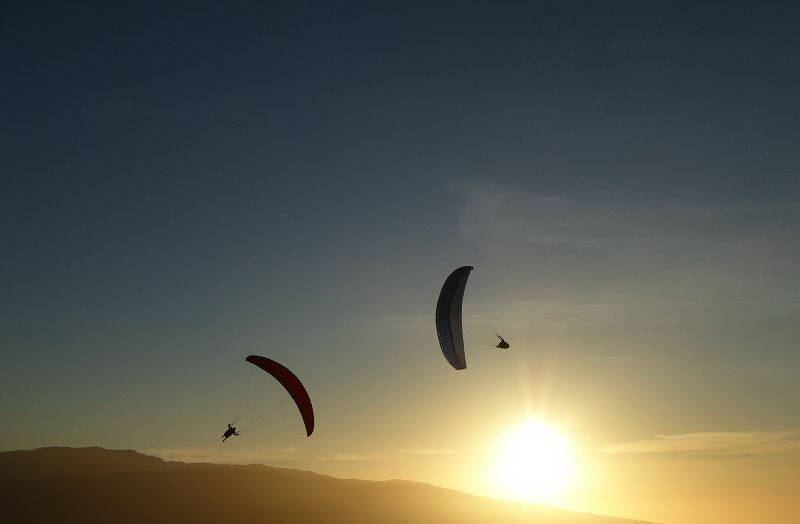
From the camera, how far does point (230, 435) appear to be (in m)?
51.7

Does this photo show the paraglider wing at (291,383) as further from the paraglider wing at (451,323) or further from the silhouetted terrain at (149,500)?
the silhouetted terrain at (149,500)

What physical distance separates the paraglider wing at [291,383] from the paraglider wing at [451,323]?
38.7ft

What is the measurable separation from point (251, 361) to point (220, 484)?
14893cm

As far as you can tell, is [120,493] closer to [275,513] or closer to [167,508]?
[167,508]

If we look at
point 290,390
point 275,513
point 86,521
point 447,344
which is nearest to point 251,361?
point 290,390

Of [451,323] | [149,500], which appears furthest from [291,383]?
[149,500]

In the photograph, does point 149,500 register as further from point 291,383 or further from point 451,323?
point 451,323

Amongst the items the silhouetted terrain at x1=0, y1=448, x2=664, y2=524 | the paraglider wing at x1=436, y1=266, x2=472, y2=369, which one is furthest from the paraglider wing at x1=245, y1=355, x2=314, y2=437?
the silhouetted terrain at x1=0, y1=448, x2=664, y2=524

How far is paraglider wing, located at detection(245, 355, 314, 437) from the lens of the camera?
5666cm

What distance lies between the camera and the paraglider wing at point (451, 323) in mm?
52781

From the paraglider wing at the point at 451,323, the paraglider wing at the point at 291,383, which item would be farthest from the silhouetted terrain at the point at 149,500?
the paraglider wing at the point at 451,323

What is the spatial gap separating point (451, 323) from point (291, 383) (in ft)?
43.1

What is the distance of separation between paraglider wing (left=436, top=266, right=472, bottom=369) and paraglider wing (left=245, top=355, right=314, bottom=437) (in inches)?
465

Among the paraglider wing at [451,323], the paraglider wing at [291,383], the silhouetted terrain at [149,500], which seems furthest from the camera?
the silhouetted terrain at [149,500]
